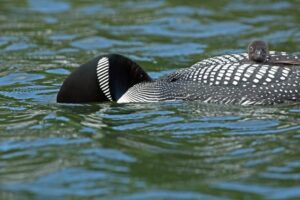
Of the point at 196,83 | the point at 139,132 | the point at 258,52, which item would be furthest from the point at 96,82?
the point at 258,52

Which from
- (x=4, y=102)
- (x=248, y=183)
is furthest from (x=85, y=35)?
(x=248, y=183)

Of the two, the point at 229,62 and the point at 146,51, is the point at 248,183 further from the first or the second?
the point at 146,51

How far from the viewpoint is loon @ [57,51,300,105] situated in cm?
725

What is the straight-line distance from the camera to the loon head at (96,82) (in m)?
7.63

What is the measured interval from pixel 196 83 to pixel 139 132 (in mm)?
1006

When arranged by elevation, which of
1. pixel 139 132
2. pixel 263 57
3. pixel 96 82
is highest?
pixel 263 57

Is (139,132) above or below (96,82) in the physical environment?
below

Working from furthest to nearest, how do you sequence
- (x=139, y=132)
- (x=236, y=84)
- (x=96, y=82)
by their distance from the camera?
(x=96, y=82) → (x=236, y=84) → (x=139, y=132)

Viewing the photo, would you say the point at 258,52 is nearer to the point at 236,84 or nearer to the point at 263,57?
the point at 263,57

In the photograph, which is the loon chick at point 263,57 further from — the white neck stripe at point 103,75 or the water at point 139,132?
the white neck stripe at point 103,75

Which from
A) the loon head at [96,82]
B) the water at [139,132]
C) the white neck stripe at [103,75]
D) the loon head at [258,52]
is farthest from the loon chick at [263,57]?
the white neck stripe at [103,75]

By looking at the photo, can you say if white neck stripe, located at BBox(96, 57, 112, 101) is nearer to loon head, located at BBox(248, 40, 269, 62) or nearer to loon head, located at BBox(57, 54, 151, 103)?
loon head, located at BBox(57, 54, 151, 103)

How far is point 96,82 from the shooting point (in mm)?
7664

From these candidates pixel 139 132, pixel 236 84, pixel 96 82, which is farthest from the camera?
pixel 96 82
